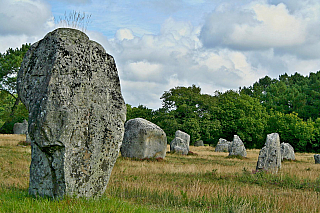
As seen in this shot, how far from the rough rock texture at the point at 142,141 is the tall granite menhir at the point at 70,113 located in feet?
39.7

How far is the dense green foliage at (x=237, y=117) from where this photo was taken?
49.6m

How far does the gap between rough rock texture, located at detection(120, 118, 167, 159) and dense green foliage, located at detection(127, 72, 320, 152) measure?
26.6 metres

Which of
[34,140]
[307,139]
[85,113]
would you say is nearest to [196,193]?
[85,113]

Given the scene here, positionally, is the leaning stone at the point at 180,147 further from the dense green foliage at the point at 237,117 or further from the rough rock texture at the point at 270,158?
the dense green foliage at the point at 237,117

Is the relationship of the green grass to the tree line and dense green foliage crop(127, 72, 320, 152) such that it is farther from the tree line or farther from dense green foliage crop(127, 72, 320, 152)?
dense green foliage crop(127, 72, 320, 152)

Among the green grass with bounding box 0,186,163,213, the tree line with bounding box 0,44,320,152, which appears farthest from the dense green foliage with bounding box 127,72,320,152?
the green grass with bounding box 0,186,163,213

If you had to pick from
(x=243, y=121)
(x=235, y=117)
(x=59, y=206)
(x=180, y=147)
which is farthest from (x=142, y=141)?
(x=235, y=117)

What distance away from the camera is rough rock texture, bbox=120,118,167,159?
19.3m

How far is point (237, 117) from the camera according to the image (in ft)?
193

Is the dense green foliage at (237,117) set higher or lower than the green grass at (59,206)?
higher

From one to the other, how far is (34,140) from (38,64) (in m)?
1.70

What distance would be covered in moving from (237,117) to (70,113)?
5500cm

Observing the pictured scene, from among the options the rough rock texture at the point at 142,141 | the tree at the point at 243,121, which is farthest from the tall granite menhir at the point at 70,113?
the tree at the point at 243,121

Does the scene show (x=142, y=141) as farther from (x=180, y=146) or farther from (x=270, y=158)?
(x=180, y=146)
